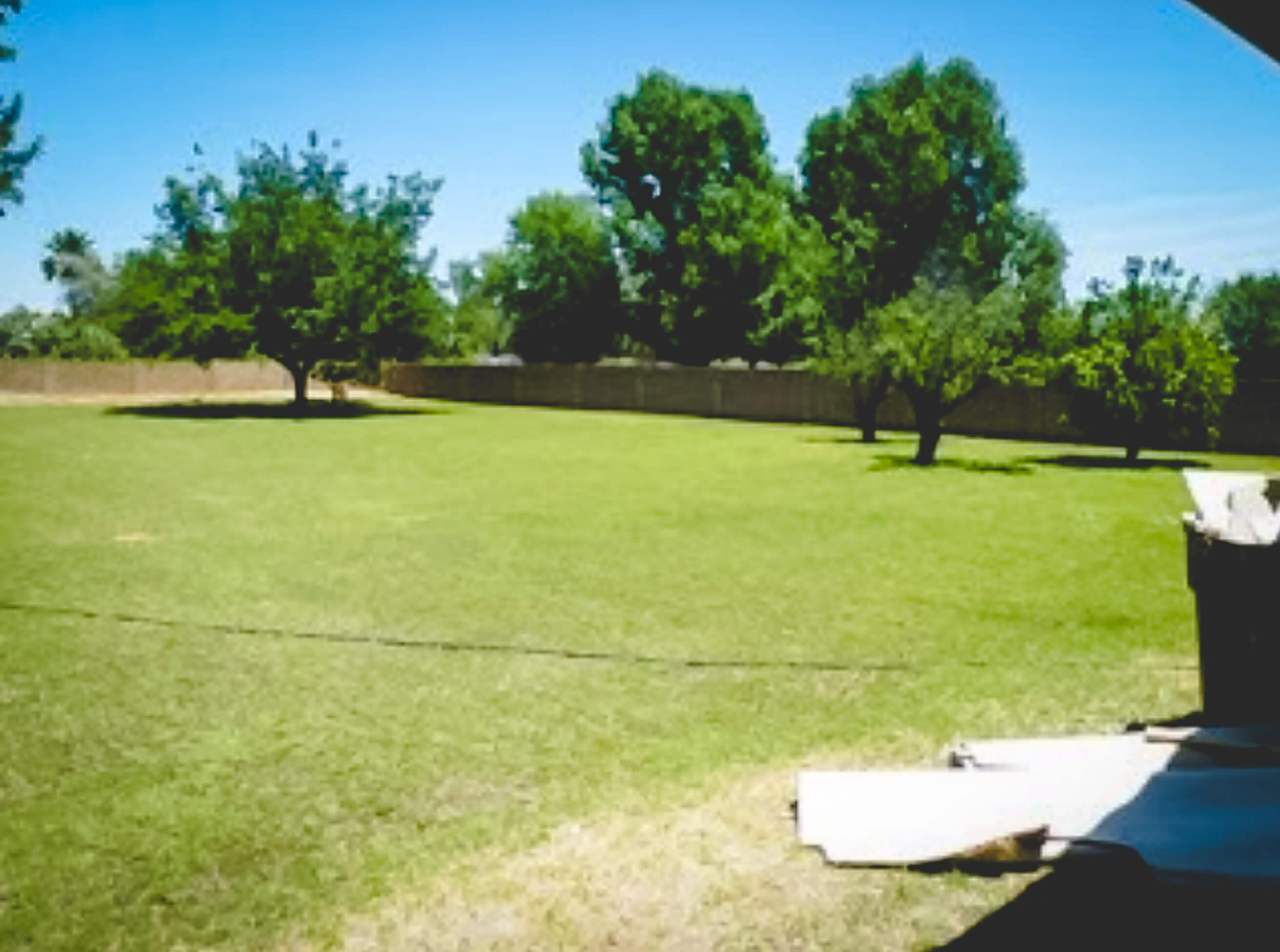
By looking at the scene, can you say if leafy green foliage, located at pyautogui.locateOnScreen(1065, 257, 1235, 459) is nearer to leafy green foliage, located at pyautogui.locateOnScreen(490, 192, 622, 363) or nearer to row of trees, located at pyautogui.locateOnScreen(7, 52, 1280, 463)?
row of trees, located at pyautogui.locateOnScreen(7, 52, 1280, 463)

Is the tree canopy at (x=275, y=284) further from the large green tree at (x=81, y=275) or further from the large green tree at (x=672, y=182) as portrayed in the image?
the large green tree at (x=81, y=275)

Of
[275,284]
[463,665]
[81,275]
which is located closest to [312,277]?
[275,284]

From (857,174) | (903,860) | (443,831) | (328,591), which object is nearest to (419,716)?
(443,831)

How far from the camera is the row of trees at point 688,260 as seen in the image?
95.5ft

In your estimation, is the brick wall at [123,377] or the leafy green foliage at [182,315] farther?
the brick wall at [123,377]

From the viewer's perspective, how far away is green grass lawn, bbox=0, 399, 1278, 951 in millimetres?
4121

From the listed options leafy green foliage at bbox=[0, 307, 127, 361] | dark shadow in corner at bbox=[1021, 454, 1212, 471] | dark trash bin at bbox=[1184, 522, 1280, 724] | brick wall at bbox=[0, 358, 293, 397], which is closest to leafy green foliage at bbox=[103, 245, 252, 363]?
brick wall at bbox=[0, 358, 293, 397]

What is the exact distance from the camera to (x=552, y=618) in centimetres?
807

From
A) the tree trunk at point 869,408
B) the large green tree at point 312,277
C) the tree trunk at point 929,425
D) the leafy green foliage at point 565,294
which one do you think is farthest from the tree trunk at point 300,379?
the tree trunk at point 929,425

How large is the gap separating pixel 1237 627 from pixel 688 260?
47.1 metres

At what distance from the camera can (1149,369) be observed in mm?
21438

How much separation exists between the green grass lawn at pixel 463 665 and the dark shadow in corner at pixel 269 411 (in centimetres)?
2171

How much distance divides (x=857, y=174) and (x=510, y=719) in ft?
170

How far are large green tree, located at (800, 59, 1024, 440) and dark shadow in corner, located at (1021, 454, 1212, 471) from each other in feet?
91.5
